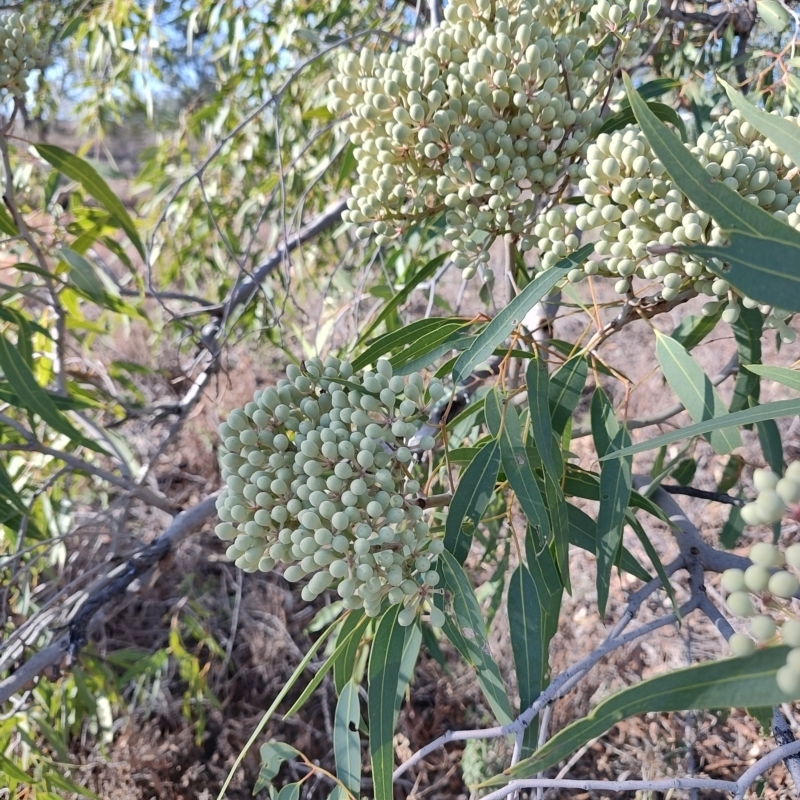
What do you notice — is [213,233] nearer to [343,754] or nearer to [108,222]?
[108,222]

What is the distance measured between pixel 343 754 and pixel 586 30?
92 centimetres

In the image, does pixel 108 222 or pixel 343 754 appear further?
pixel 108 222

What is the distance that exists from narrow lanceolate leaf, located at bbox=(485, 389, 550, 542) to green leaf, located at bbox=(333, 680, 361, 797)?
0.35 meters

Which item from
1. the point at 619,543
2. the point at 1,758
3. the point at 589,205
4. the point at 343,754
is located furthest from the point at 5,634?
the point at 589,205

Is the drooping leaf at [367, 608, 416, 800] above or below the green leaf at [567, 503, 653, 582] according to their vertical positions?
below

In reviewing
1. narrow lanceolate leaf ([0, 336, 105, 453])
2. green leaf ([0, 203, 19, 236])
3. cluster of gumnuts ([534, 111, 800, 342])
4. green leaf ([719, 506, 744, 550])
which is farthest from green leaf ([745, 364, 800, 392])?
green leaf ([0, 203, 19, 236])

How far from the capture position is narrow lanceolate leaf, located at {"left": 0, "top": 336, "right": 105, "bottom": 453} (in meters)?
1.11

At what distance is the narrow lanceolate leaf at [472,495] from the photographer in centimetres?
68

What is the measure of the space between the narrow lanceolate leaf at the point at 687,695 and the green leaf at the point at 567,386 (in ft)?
1.39

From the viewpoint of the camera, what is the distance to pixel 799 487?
39 cm

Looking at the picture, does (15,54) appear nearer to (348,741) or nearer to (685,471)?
(348,741)

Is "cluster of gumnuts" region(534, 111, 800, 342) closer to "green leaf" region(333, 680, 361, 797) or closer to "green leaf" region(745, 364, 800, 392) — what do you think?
"green leaf" region(745, 364, 800, 392)

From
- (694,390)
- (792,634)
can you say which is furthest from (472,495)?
(792,634)

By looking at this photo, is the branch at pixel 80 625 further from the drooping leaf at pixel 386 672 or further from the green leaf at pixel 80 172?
the green leaf at pixel 80 172
